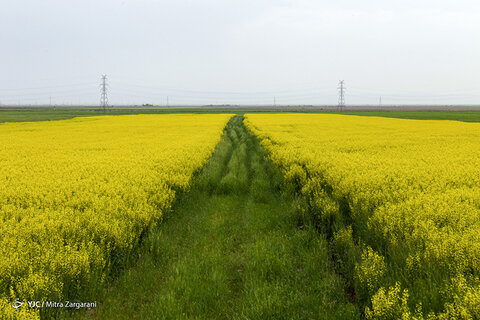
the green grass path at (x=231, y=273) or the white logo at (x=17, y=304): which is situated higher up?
the white logo at (x=17, y=304)

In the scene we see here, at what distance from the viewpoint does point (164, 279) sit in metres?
4.38

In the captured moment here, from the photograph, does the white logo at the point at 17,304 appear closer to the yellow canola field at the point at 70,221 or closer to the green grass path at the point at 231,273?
the yellow canola field at the point at 70,221

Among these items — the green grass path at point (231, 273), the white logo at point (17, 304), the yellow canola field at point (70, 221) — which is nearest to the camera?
the white logo at point (17, 304)

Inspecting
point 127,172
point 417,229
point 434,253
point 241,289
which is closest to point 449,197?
point 417,229

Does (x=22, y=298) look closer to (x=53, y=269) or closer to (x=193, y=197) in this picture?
(x=53, y=269)

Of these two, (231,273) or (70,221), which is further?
(231,273)

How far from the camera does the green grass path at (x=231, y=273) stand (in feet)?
11.7

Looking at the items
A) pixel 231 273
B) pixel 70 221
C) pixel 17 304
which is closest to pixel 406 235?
pixel 231 273

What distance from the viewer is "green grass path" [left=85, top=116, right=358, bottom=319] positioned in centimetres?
358

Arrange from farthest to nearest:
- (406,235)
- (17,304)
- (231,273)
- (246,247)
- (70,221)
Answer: (246,247)
(231,273)
(70,221)
(406,235)
(17,304)

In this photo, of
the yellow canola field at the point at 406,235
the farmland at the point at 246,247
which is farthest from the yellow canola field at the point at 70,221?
the yellow canola field at the point at 406,235

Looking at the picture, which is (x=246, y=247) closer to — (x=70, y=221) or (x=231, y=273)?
(x=231, y=273)

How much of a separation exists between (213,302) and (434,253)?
2.92m

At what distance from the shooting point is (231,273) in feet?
15.1
